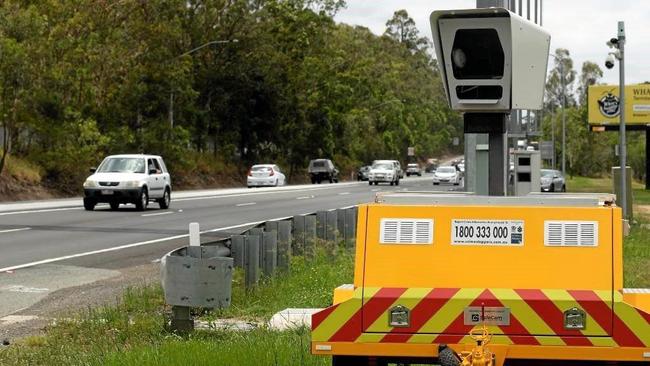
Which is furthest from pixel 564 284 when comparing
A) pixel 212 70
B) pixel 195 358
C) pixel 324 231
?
pixel 212 70

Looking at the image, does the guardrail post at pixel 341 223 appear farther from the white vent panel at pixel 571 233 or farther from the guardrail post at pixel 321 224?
the white vent panel at pixel 571 233

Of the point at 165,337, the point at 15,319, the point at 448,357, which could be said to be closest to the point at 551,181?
the point at 15,319

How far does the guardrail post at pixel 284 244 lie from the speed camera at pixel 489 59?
7180 millimetres

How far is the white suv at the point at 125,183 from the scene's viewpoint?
105ft

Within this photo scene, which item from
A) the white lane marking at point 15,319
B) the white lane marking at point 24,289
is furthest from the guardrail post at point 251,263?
the white lane marking at point 24,289

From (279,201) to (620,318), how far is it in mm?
35310

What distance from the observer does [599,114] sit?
74.8 meters

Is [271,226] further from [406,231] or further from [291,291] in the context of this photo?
[406,231]

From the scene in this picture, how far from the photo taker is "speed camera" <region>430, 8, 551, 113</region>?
7020mm

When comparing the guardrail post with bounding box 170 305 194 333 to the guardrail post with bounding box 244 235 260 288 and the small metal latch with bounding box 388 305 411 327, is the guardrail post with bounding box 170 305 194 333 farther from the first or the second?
the small metal latch with bounding box 388 305 411 327

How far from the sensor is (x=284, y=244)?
14.6m

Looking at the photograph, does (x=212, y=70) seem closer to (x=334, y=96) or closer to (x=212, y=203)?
(x=334, y=96)

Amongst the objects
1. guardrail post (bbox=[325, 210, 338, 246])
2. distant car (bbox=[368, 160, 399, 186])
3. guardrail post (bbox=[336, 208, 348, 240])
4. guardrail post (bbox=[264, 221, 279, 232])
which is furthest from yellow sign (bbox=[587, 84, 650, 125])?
guardrail post (bbox=[264, 221, 279, 232])

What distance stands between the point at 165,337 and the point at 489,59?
3.85m
